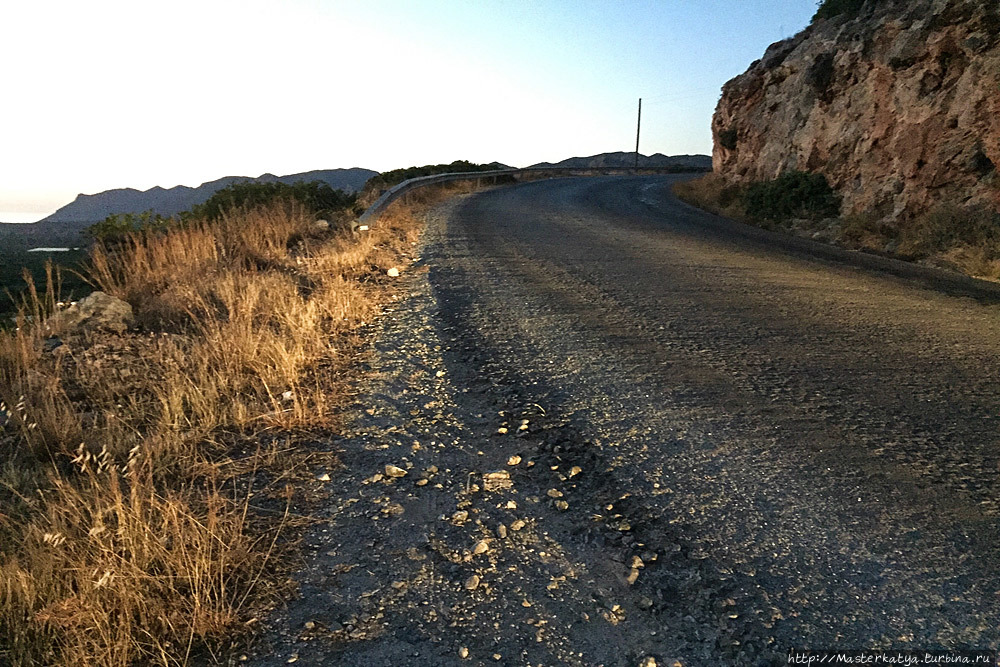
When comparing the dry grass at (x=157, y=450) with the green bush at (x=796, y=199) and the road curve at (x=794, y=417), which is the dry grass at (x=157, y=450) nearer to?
the road curve at (x=794, y=417)

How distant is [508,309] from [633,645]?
14.8 feet

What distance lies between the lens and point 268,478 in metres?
3.21

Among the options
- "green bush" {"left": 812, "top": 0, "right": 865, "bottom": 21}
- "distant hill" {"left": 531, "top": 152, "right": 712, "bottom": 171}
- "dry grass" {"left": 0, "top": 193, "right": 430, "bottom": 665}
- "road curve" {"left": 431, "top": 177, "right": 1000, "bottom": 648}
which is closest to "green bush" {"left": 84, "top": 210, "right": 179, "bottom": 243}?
"dry grass" {"left": 0, "top": 193, "right": 430, "bottom": 665}

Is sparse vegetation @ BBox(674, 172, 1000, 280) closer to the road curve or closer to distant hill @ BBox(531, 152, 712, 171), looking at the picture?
the road curve

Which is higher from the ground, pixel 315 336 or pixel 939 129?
pixel 939 129

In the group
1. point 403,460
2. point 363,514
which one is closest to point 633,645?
point 363,514

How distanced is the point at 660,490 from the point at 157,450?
266 centimetres

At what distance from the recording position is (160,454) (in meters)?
3.34

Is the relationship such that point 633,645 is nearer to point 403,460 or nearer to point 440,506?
point 440,506

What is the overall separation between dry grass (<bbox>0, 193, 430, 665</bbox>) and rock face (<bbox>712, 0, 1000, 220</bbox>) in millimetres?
10424

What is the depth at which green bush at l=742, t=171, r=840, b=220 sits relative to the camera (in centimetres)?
1399

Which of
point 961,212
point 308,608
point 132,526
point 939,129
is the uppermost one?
point 939,129

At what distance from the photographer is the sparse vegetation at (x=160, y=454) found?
2176 mm

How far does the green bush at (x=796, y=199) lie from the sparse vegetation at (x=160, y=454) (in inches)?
434
